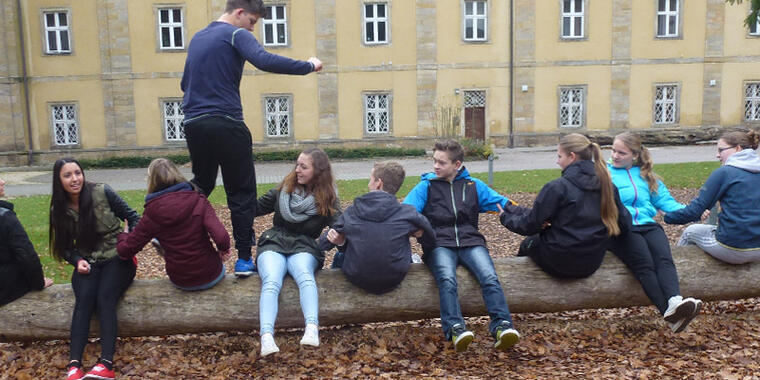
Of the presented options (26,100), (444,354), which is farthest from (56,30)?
(444,354)

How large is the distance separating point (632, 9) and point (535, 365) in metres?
25.0

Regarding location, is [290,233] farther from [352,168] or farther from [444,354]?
[352,168]

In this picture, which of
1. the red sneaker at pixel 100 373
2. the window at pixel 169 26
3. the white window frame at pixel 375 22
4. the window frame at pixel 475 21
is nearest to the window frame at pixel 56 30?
the window at pixel 169 26

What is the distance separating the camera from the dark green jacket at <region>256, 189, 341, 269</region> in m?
4.82

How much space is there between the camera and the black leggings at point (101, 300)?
14.4 feet

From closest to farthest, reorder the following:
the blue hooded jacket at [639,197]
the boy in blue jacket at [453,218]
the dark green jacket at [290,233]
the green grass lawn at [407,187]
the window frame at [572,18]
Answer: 1. the boy in blue jacket at [453,218]
2. the dark green jacket at [290,233]
3. the blue hooded jacket at [639,197]
4. the green grass lawn at [407,187]
5. the window frame at [572,18]

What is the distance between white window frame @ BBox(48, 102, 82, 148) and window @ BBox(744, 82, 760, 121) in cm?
2666

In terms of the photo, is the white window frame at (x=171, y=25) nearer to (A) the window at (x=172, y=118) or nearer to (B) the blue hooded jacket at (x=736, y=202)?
(A) the window at (x=172, y=118)

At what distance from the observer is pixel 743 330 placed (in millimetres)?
5055

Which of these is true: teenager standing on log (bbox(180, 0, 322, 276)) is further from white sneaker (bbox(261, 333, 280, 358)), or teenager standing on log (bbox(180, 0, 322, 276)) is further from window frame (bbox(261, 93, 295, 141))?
window frame (bbox(261, 93, 295, 141))

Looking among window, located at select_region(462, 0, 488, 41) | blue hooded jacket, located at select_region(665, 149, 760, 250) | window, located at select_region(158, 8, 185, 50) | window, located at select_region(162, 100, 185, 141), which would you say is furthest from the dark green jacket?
window, located at select_region(462, 0, 488, 41)

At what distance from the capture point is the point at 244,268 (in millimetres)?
4887

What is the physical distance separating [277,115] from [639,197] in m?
22.0

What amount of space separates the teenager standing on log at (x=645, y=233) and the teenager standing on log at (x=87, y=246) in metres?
3.68
